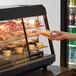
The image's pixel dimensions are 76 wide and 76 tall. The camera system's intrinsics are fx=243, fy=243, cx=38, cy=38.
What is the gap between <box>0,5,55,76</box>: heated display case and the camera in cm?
293

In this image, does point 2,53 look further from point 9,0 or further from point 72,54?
point 72,54

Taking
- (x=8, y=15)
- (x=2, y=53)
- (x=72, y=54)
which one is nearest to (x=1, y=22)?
(x=8, y=15)

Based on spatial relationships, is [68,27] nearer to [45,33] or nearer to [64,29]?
[64,29]

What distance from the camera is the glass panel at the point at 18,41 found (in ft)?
9.76

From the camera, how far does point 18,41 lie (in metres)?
3.21

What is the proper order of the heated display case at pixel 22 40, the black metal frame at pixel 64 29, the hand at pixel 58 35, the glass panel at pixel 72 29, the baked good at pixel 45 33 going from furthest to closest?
the glass panel at pixel 72 29 → the black metal frame at pixel 64 29 → the hand at pixel 58 35 → the baked good at pixel 45 33 → the heated display case at pixel 22 40

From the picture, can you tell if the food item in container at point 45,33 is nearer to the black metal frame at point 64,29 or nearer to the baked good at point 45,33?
the baked good at point 45,33

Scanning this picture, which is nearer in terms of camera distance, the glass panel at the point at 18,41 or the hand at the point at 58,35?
the glass panel at the point at 18,41

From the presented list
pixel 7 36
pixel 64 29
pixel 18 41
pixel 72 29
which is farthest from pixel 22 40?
pixel 72 29

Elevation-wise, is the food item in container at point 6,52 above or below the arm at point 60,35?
below

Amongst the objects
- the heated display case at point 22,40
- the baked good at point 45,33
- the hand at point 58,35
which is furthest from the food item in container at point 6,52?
the hand at point 58,35

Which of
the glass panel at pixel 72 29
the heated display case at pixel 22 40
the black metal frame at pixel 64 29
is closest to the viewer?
the heated display case at pixel 22 40

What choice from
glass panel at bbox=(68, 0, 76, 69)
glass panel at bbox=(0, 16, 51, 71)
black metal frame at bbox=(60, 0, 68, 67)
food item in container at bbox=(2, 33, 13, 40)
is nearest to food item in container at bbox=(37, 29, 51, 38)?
glass panel at bbox=(0, 16, 51, 71)

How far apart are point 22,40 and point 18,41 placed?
0.18 feet
